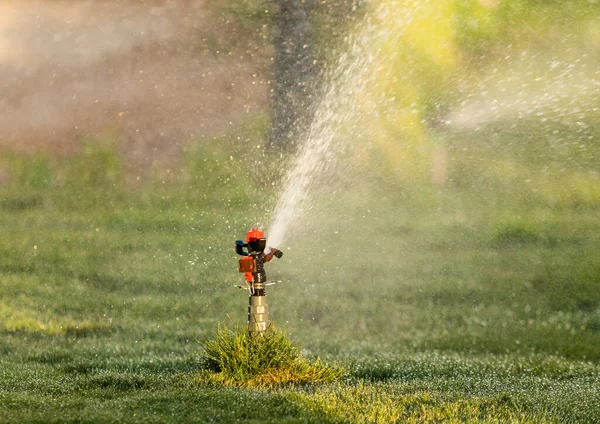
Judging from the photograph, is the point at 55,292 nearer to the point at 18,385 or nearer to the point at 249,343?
the point at 18,385

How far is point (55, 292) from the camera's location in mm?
20891

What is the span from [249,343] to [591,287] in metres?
11.8

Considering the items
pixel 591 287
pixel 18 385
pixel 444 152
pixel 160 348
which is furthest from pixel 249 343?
pixel 444 152

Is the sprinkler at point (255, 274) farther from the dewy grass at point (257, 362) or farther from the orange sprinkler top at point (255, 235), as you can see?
the dewy grass at point (257, 362)

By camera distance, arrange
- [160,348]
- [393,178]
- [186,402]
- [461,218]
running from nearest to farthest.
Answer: [186,402], [160,348], [461,218], [393,178]

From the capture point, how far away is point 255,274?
12227 millimetres

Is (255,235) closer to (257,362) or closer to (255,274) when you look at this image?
(255,274)

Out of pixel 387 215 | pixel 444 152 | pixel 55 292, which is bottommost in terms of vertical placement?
pixel 55 292

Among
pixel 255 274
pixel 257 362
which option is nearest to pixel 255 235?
pixel 255 274

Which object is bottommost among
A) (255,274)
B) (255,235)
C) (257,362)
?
(257,362)

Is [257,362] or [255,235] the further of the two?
[255,235]

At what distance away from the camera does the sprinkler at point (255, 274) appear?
12.2 metres

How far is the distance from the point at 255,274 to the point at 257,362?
1.20 m

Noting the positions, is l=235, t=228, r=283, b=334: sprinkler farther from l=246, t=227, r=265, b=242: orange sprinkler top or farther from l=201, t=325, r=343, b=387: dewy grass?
l=201, t=325, r=343, b=387: dewy grass
